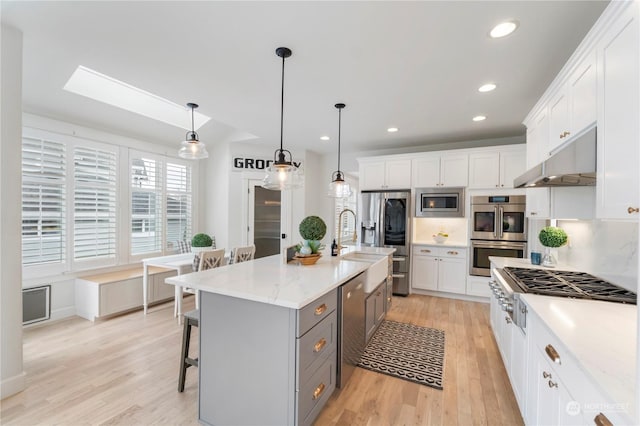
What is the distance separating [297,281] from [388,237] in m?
3.24

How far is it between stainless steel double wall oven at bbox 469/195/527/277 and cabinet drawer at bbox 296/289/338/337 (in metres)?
3.30

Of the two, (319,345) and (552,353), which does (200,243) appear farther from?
(552,353)

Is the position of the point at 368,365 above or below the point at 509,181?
below

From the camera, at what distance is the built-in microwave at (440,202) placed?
14.8ft

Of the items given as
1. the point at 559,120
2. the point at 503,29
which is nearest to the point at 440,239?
the point at 559,120

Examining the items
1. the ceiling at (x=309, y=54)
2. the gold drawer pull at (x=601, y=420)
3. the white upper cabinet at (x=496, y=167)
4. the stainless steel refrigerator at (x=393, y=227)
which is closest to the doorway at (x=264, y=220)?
the stainless steel refrigerator at (x=393, y=227)

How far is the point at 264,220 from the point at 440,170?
351 centimetres

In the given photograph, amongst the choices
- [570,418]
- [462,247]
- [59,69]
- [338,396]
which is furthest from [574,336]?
[59,69]

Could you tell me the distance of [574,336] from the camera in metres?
1.16

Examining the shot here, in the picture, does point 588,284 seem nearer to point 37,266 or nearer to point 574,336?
point 574,336

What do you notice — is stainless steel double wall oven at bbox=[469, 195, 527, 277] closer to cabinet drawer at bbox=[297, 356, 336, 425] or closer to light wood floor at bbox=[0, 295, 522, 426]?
light wood floor at bbox=[0, 295, 522, 426]

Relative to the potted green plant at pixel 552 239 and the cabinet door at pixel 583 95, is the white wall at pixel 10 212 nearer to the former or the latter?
the cabinet door at pixel 583 95

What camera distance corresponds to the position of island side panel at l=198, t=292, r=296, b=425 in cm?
154

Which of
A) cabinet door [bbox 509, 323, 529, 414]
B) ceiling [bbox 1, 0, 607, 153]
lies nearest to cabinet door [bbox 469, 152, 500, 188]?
ceiling [bbox 1, 0, 607, 153]
